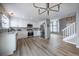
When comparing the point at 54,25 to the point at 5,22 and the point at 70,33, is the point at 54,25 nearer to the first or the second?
the point at 70,33

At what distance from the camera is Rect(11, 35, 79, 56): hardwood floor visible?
2066 mm

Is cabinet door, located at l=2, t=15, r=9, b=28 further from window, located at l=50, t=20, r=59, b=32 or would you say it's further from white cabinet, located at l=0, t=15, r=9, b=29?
window, located at l=50, t=20, r=59, b=32

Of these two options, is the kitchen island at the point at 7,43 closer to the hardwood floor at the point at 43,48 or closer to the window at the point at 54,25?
the hardwood floor at the point at 43,48

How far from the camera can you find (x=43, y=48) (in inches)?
85.7

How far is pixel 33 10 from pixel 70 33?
1.04 meters

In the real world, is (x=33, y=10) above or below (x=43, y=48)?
above

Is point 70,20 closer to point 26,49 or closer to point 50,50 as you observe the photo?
point 50,50

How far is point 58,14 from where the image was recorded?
219 cm

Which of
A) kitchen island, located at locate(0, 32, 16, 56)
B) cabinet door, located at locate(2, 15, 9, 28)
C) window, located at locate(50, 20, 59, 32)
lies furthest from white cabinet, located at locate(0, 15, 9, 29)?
window, located at locate(50, 20, 59, 32)

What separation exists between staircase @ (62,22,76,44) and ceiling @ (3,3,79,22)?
0.30 m

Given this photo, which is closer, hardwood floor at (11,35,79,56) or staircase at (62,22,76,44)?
hardwood floor at (11,35,79,56)

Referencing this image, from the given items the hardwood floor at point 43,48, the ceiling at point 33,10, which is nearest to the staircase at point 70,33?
the hardwood floor at point 43,48

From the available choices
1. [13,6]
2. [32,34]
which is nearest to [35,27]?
[32,34]

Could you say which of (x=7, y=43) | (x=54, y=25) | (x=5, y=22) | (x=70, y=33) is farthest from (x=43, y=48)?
(x=5, y=22)
